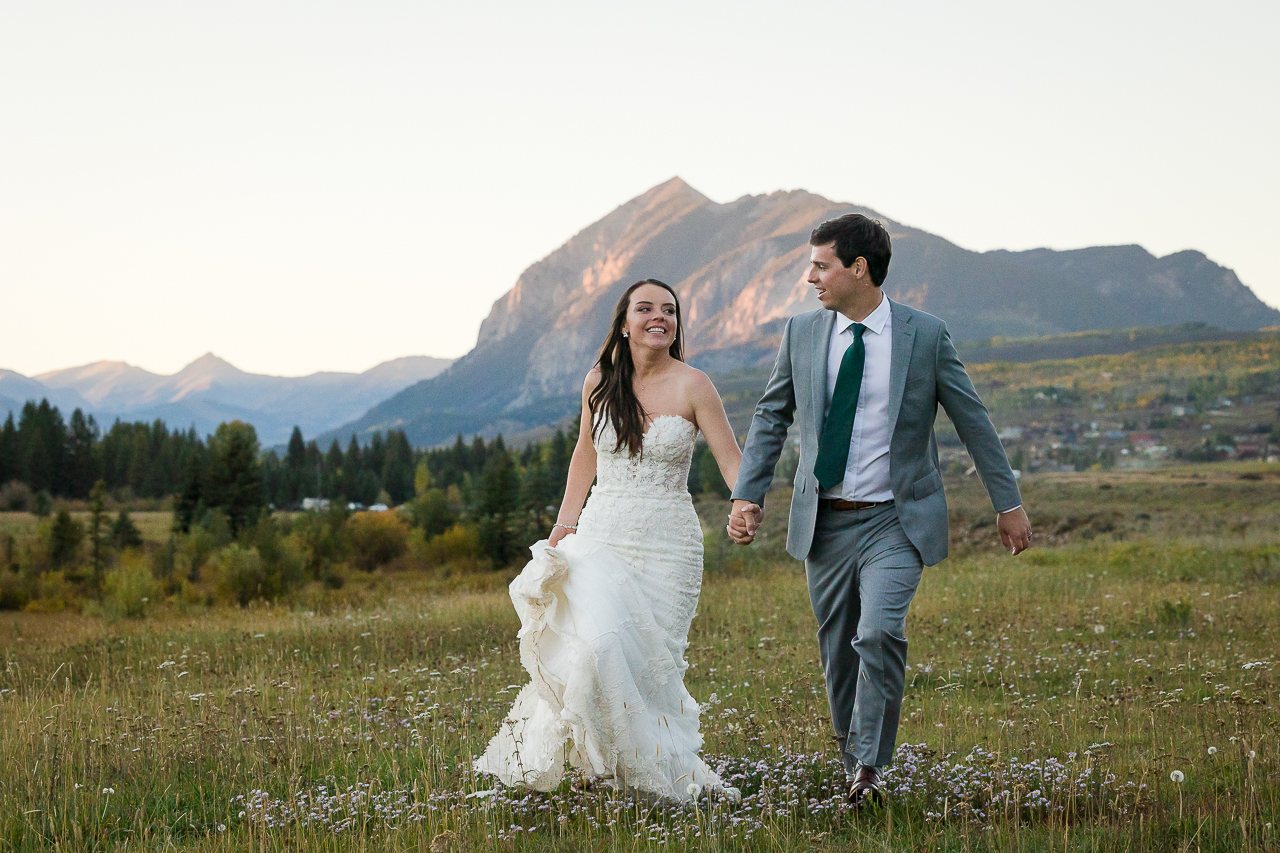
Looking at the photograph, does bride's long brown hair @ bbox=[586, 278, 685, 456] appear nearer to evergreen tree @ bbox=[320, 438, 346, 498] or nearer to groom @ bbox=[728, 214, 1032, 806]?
groom @ bbox=[728, 214, 1032, 806]

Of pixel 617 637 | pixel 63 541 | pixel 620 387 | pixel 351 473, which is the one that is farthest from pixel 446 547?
pixel 617 637

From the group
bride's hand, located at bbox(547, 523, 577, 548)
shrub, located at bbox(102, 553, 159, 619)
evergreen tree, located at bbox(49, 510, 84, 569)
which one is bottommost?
evergreen tree, located at bbox(49, 510, 84, 569)

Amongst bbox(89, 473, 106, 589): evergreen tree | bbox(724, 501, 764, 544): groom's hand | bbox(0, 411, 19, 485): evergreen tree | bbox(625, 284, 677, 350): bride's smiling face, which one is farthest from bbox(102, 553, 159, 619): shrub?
bbox(0, 411, 19, 485): evergreen tree

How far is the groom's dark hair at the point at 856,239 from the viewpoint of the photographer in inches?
204

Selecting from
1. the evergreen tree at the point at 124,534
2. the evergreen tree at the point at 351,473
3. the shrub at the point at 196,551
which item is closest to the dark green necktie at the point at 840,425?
the shrub at the point at 196,551

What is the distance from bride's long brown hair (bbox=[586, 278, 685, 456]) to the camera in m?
5.79

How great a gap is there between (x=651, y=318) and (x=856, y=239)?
1.24m

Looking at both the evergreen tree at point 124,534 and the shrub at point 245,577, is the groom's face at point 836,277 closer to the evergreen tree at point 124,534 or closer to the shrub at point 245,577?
the shrub at point 245,577

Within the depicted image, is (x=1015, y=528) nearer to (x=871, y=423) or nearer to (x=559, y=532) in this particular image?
(x=871, y=423)

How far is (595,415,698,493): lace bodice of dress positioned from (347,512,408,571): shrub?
2785 inches

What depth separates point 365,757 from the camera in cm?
630

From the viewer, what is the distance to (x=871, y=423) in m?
5.07

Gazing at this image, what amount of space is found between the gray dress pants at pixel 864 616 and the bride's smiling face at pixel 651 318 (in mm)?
1391

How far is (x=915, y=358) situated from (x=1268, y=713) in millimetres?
3795
